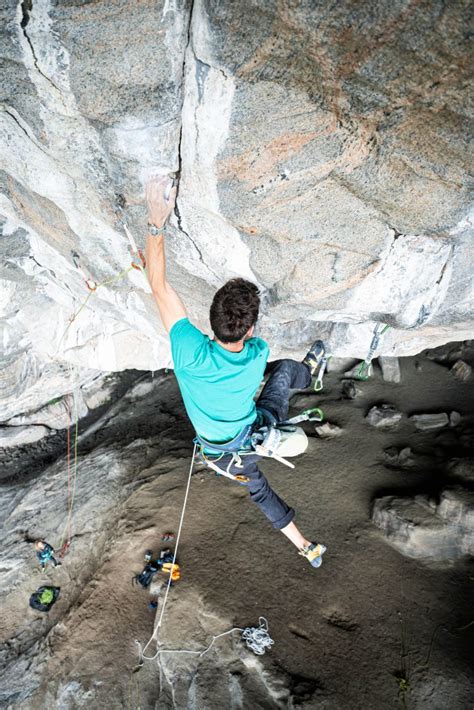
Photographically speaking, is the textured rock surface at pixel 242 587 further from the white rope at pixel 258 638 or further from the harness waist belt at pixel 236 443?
the harness waist belt at pixel 236 443

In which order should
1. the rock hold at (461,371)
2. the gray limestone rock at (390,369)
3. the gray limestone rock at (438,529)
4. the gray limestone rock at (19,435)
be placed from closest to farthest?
the gray limestone rock at (438,529), the rock hold at (461,371), the gray limestone rock at (390,369), the gray limestone rock at (19,435)

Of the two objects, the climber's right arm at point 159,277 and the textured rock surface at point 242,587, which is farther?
the textured rock surface at point 242,587

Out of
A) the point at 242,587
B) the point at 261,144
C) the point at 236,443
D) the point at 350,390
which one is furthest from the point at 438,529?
the point at 261,144

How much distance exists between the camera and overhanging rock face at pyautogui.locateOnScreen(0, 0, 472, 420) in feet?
7.36

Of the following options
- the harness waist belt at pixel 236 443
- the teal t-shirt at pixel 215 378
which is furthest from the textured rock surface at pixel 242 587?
the teal t-shirt at pixel 215 378

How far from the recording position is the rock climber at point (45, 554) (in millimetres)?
5020

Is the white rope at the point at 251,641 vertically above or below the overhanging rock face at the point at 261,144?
below

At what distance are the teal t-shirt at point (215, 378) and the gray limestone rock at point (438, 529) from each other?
2.31 meters

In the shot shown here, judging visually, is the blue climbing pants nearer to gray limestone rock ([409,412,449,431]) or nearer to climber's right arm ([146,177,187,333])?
climber's right arm ([146,177,187,333])

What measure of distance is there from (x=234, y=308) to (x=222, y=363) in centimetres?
44

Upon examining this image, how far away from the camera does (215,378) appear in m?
3.02

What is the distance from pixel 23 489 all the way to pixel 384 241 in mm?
7060

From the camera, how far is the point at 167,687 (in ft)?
11.5

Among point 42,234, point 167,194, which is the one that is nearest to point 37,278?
point 42,234
